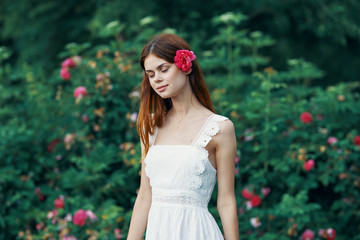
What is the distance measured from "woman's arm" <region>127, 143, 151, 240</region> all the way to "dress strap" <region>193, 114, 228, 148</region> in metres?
0.35

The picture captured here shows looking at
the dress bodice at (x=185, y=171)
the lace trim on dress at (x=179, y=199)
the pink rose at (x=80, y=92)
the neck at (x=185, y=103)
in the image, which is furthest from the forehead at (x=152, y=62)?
the pink rose at (x=80, y=92)

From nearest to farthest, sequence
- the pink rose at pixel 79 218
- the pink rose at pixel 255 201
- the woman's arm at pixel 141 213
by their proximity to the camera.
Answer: the woman's arm at pixel 141 213 → the pink rose at pixel 79 218 → the pink rose at pixel 255 201

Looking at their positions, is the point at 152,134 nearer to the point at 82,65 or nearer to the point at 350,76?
the point at 82,65

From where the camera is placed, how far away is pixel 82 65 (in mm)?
4434

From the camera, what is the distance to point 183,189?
2.48 meters

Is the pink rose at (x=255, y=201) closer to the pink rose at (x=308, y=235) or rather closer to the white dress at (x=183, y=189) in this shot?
the pink rose at (x=308, y=235)

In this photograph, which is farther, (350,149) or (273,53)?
(273,53)

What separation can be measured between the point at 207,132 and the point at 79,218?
1653mm

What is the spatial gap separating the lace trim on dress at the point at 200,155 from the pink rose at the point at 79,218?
153 centimetres

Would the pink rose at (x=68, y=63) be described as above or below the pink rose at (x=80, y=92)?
above

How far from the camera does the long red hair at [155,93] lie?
98.7 inches

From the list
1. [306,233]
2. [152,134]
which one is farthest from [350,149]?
[152,134]

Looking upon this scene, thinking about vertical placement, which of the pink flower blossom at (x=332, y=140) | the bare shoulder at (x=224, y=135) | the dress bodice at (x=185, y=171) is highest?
the bare shoulder at (x=224, y=135)

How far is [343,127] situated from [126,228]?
207 centimetres
